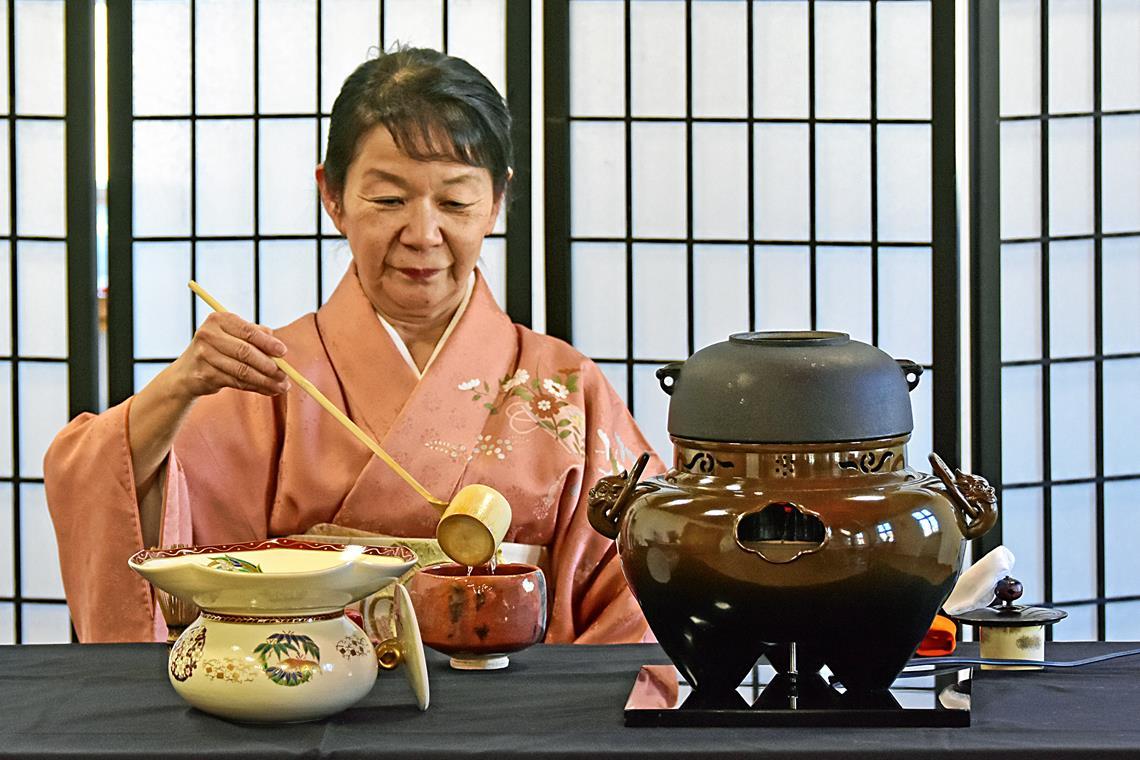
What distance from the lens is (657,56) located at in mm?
3547

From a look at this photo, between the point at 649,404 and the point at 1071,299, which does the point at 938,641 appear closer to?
the point at 649,404

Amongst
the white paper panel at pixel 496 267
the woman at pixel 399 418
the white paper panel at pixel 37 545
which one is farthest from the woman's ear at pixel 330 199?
the white paper panel at pixel 37 545

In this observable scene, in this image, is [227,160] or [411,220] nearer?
[411,220]

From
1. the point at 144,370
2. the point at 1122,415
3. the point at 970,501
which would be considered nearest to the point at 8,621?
the point at 144,370

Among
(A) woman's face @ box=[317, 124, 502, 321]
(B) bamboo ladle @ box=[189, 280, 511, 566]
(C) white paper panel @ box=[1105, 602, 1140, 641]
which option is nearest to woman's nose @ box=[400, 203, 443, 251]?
(A) woman's face @ box=[317, 124, 502, 321]

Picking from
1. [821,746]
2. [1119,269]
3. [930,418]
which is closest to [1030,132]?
→ [1119,269]

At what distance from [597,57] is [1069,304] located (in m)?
1.31

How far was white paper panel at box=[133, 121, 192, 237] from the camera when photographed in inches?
141

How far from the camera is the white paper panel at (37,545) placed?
366 cm

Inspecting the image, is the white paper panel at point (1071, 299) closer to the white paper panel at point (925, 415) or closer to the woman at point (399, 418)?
the white paper panel at point (925, 415)

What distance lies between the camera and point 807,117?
11.7ft

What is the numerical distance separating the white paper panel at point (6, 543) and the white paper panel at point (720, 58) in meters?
1.94

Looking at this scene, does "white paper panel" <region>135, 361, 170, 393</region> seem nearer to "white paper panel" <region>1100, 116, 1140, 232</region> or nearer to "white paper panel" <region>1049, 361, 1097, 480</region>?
"white paper panel" <region>1049, 361, 1097, 480</region>

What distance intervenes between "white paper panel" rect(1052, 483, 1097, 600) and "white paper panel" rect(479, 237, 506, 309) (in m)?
1.46
